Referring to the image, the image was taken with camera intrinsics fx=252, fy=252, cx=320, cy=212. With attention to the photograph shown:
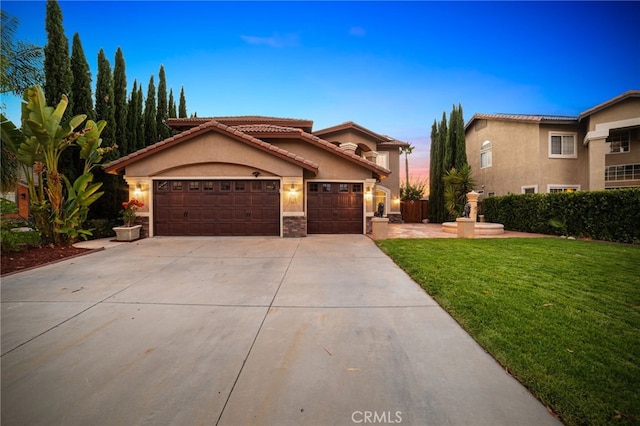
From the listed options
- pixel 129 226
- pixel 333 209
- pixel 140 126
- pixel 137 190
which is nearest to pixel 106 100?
pixel 140 126

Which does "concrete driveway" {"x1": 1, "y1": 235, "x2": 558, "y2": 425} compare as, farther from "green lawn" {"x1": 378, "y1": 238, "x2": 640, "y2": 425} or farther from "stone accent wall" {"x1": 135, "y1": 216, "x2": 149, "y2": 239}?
"stone accent wall" {"x1": 135, "y1": 216, "x2": 149, "y2": 239}

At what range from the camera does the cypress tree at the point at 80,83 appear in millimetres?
11820

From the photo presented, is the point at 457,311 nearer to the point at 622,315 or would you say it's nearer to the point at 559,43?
the point at 622,315

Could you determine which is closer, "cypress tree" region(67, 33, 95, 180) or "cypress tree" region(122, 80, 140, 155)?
"cypress tree" region(67, 33, 95, 180)

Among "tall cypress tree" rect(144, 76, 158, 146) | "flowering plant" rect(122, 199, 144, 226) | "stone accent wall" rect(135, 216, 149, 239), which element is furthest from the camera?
"tall cypress tree" rect(144, 76, 158, 146)

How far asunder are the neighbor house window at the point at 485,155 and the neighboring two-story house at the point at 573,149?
1.04 m

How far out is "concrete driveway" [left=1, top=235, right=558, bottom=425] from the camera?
7.13 ft

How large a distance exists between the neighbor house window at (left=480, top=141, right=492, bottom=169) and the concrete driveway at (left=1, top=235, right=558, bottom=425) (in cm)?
1918

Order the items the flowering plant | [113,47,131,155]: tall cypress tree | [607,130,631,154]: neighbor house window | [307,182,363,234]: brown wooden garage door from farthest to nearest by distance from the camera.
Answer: [607,130,631,154]: neighbor house window < [113,47,131,155]: tall cypress tree < [307,182,363,234]: brown wooden garage door < the flowering plant

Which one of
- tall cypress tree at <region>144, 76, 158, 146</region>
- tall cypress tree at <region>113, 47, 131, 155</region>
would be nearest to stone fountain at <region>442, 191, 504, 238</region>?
tall cypress tree at <region>113, 47, 131, 155</region>

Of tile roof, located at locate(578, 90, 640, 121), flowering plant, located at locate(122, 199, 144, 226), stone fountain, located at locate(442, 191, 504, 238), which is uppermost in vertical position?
tile roof, located at locate(578, 90, 640, 121)

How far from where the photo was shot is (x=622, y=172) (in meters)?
16.2

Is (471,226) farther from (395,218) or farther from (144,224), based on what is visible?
(144,224)

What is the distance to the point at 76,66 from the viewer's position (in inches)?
470
